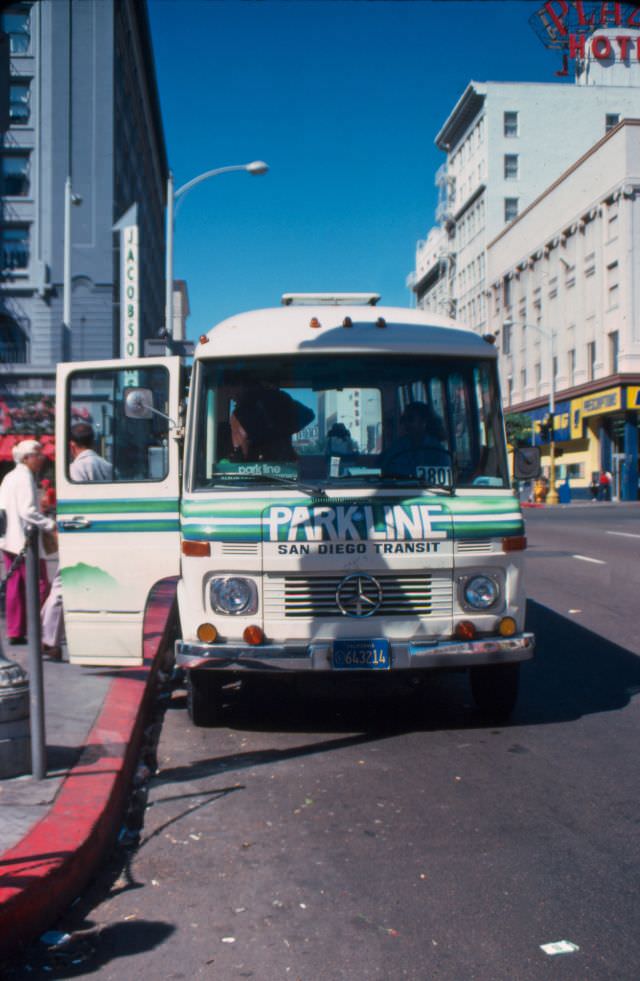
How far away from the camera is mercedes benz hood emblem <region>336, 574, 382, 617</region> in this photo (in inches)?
253

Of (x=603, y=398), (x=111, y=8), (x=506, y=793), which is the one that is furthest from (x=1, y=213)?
(x=506, y=793)

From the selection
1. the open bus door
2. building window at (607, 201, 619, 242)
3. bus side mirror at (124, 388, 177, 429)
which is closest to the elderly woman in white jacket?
the open bus door

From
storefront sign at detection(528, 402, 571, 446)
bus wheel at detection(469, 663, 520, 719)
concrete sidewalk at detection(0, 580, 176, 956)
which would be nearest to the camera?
concrete sidewalk at detection(0, 580, 176, 956)

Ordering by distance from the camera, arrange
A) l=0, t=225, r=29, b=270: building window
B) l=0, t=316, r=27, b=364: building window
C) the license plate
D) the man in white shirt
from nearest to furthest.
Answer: the license plate < the man in white shirt < l=0, t=225, r=29, b=270: building window < l=0, t=316, r=27, b=364: building window

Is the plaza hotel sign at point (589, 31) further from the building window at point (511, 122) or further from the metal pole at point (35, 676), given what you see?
the metal pole at point (35, 676)

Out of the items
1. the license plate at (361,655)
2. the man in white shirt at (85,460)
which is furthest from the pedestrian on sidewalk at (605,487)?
the license plate at (361,655)

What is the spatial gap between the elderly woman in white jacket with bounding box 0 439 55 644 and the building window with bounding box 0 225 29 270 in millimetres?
36174

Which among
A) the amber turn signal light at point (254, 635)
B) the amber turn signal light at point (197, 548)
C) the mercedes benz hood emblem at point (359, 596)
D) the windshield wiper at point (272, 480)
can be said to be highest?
the windshield wiper at point (272, 480)

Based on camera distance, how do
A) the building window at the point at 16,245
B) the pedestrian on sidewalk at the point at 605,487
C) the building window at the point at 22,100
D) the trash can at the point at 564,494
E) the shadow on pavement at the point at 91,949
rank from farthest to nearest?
the trash can at the point at 564,494 < the pedestrian on sidewalk at the point at 605,487 < the building window at the point at 16,245 < the building window at the point at 22,100 < the shadow on pavement at the point at 91,949

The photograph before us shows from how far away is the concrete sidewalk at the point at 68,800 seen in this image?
387 centimetres

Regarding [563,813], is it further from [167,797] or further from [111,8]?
[111,8]

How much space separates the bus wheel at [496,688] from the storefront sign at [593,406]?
43233mm

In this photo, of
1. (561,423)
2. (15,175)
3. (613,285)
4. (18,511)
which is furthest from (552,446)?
(18,511)

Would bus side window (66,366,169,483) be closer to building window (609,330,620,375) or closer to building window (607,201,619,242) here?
building window (609,330,620,375)
